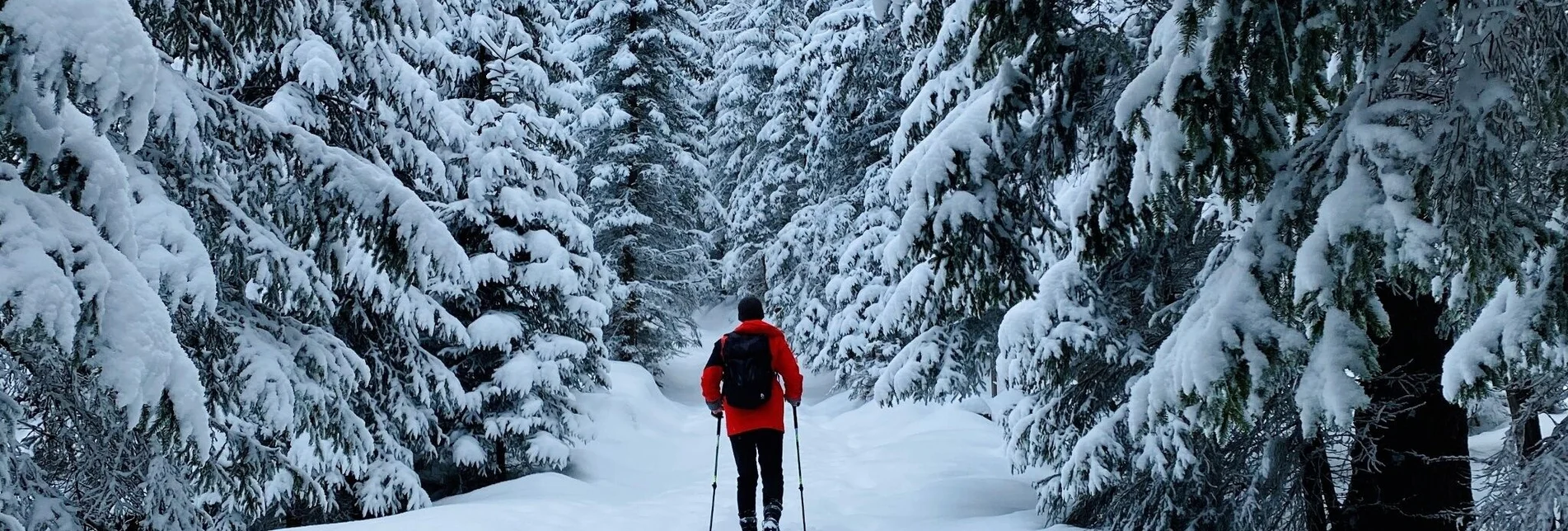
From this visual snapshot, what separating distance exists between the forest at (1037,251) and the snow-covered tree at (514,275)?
154cm

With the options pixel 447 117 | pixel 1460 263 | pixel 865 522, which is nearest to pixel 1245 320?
pixel 1460 263

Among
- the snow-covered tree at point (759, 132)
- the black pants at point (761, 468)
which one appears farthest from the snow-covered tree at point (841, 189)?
the black pants at point (761, 468)

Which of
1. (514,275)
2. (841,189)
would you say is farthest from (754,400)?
(841,189)

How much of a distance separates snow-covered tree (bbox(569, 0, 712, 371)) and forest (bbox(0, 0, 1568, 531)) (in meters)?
9.57

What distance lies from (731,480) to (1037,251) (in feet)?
22.1

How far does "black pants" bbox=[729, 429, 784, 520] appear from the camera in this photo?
21.9ft

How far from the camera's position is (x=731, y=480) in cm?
1155

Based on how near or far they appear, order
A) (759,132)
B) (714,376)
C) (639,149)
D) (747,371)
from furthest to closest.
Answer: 1. (759,132)
2. (639,149)
3. (714,376)
4. (747,371)

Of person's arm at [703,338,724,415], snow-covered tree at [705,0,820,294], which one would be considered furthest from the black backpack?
A: snow-covered tree at [705,0,820,294]

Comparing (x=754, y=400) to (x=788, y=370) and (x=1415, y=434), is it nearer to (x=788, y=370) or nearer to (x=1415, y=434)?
(x=788, y=370)

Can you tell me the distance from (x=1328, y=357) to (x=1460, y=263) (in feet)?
1.62

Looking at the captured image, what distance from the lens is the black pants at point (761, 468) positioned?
21.9ft

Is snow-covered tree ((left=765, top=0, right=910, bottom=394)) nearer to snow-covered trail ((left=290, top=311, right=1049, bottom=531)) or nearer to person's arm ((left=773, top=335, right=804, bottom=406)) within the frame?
snow-covered trail ((left=290, top=311, right=1049, bottom=531))

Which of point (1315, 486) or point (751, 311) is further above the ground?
point (751, 311)
